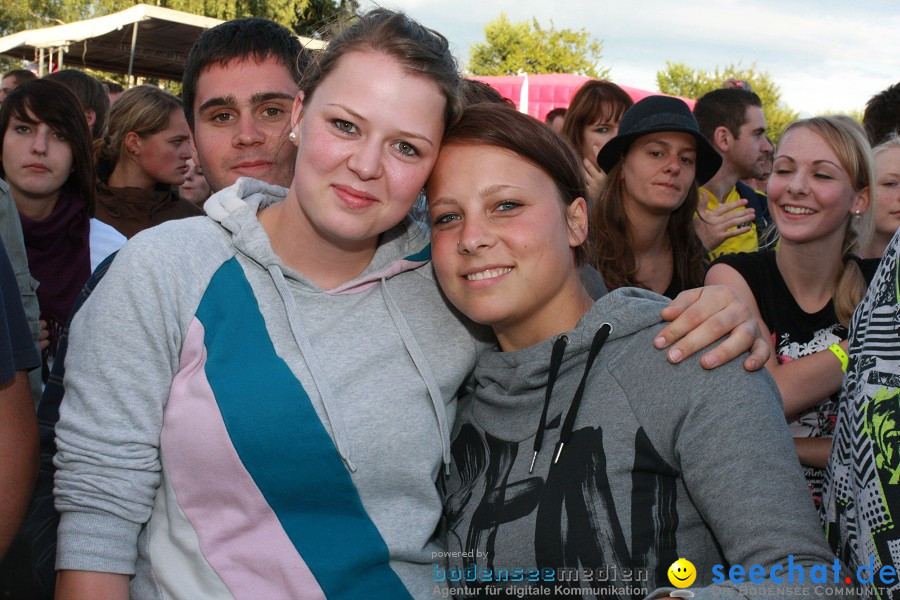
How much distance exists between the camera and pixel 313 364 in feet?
6.10

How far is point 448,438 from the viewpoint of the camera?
206cm

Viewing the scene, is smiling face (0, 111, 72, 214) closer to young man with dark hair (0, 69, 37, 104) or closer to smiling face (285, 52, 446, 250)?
smiling face (285, 52, 446, 250)

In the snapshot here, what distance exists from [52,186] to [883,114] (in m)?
4.93

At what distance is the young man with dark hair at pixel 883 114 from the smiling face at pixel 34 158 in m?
4.77

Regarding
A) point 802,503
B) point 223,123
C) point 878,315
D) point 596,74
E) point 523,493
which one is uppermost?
point 596,74

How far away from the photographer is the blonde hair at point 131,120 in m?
5.00

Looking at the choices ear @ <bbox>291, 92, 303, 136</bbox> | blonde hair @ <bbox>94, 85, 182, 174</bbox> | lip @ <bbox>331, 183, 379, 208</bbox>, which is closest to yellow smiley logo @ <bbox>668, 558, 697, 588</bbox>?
lip @ <bbox>331, 183, 379, 208</bbox>

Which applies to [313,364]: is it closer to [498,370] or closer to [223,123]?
[498,370]

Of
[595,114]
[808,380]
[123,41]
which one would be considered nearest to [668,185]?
[595,114]

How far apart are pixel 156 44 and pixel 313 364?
13.0m

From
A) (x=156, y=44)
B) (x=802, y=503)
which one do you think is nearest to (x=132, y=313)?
(x=802, y=503)

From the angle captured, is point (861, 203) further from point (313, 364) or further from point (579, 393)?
point (313, 364)

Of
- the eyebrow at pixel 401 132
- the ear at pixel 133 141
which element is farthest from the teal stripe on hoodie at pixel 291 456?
the ear at pixel 133 141

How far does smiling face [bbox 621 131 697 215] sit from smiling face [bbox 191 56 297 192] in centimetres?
210
